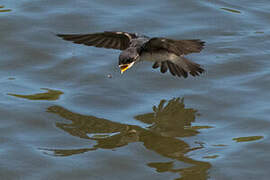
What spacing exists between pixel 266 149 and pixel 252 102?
A: 3.74 feet

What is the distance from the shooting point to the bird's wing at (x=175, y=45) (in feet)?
23.1

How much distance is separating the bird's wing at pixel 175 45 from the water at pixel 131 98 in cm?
61

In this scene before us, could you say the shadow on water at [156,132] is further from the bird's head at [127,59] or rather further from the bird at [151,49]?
the bird's head at [127,59]

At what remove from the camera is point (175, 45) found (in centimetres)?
719

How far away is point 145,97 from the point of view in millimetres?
7703

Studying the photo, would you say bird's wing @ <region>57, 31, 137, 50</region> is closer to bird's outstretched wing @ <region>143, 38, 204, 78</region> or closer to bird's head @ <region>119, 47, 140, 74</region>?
bird's outstretched wing @ <region>143, 38, 204, 78</region>

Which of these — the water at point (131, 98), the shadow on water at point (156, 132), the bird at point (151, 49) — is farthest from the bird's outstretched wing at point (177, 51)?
the shadow on water at point (156, 132)

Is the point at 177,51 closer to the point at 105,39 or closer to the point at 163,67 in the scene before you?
the point at 163,67

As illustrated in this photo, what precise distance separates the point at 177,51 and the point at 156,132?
100 centimetres

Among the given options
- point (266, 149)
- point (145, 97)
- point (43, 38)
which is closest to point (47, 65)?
point (43, 38)

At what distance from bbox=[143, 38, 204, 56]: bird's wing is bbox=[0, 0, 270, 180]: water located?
2.00 ft

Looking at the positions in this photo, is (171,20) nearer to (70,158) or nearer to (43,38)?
(43,38)

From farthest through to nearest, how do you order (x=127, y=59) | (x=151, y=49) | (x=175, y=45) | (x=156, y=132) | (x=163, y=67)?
1. (x=163, y=67)
2. (x=151, y=49)
3. (x=175, y=45)
4. (x=127, y=59)
5. (x=156, y=132)

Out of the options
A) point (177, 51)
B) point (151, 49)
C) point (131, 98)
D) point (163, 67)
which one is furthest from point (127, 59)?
point (163, 67)
